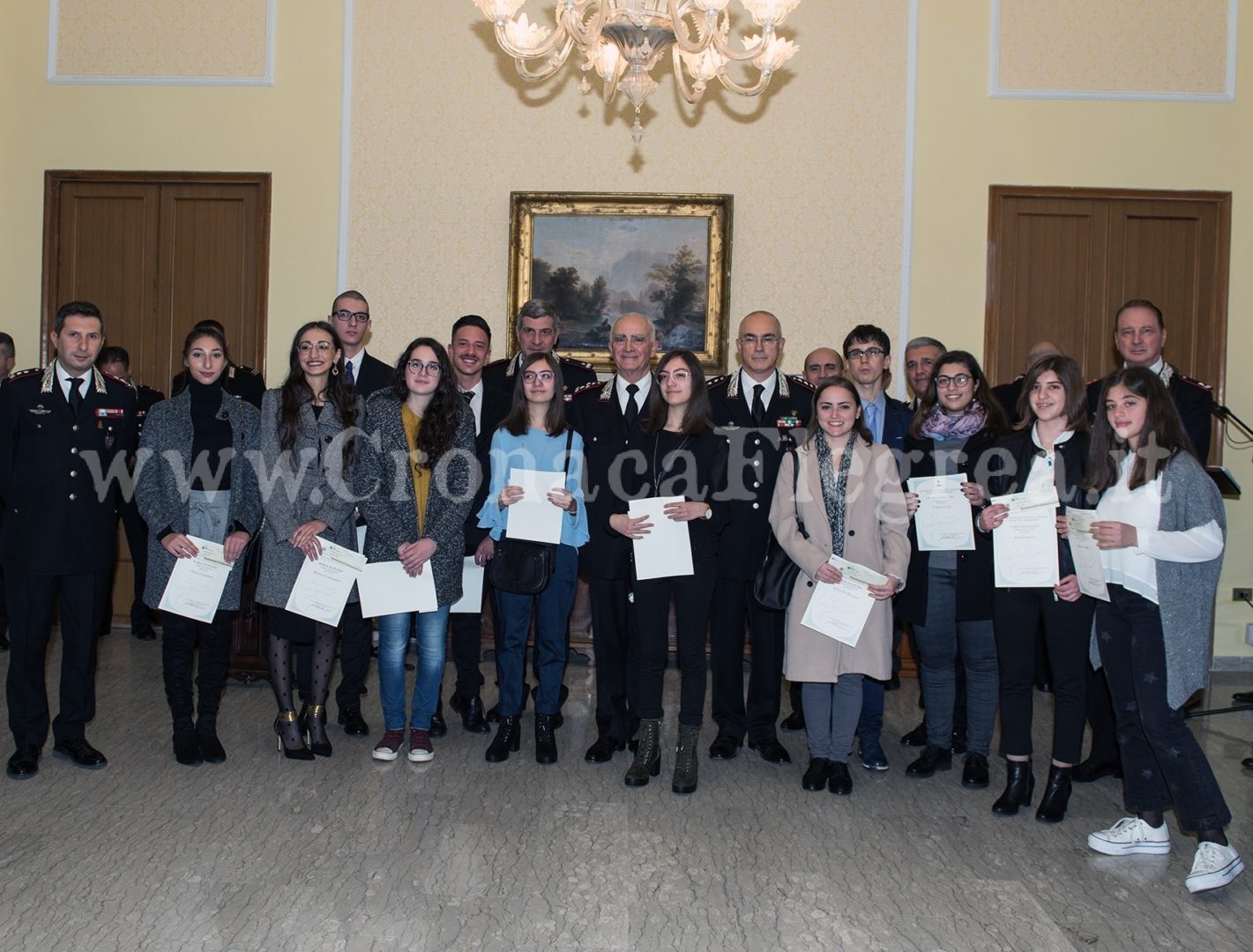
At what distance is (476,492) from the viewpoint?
165 inches

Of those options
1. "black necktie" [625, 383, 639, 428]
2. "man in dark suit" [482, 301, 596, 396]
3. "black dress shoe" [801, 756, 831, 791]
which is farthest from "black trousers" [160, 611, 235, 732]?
"black dress shoe" [801, 756, 831, 791]

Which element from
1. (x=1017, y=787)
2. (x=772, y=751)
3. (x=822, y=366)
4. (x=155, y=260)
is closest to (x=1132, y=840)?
(x=1017, y=787)

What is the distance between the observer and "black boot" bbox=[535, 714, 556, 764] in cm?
412

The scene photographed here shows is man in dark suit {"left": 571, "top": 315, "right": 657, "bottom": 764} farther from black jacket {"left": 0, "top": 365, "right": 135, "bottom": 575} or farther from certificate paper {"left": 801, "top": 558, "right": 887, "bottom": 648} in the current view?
black jacket {"left": 0, "top": 365, "right": 135, "bottom": 575}

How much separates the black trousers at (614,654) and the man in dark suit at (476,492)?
0.50 metres

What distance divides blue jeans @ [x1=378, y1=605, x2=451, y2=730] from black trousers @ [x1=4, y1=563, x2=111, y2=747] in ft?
3.42

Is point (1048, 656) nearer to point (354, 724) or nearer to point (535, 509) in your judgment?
point (535, 509)

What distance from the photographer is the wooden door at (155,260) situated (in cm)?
666

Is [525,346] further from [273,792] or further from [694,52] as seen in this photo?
[273,792]

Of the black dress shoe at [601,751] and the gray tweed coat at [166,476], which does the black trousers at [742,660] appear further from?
the gray tweed coat at [166,476]

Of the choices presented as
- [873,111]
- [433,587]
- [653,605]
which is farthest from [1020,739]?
[873,111]

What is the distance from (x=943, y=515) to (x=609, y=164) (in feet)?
11.7

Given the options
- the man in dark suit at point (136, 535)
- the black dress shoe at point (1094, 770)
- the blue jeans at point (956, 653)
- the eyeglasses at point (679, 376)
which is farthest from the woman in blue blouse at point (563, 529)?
the man in dark suit at point (136, 535)

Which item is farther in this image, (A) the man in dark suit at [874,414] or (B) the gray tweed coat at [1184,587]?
(A) the man in dark suit at [874,414]
